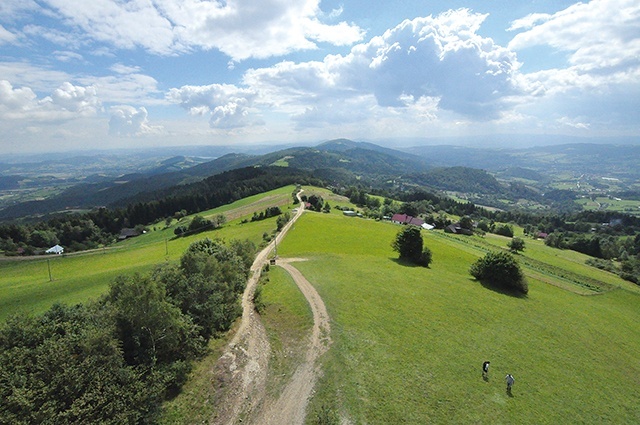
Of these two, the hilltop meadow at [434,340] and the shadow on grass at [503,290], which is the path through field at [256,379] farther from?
the shadow on grass at [503,290]

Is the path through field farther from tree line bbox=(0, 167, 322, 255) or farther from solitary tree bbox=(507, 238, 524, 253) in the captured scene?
tree line bbox=(0, 167, 322, 255)

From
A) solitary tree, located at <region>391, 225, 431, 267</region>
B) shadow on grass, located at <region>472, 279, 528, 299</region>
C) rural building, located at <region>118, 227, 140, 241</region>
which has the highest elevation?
solitary tree, located at <region>391, 225, 431, 267</region>

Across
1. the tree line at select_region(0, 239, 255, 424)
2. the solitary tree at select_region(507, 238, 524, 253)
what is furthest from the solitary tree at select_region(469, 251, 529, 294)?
the tree line at select_region(0, 239, 255, 424)

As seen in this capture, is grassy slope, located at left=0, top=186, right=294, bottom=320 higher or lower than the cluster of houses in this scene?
higher

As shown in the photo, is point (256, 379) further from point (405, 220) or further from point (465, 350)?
point (405, 220)

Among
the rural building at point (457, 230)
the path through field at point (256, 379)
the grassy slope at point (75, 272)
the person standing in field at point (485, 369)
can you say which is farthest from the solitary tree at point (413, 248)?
the rural building at point (457, 230)

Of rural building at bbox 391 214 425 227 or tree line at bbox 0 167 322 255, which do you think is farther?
rural building at bbox 391 214 425 227
